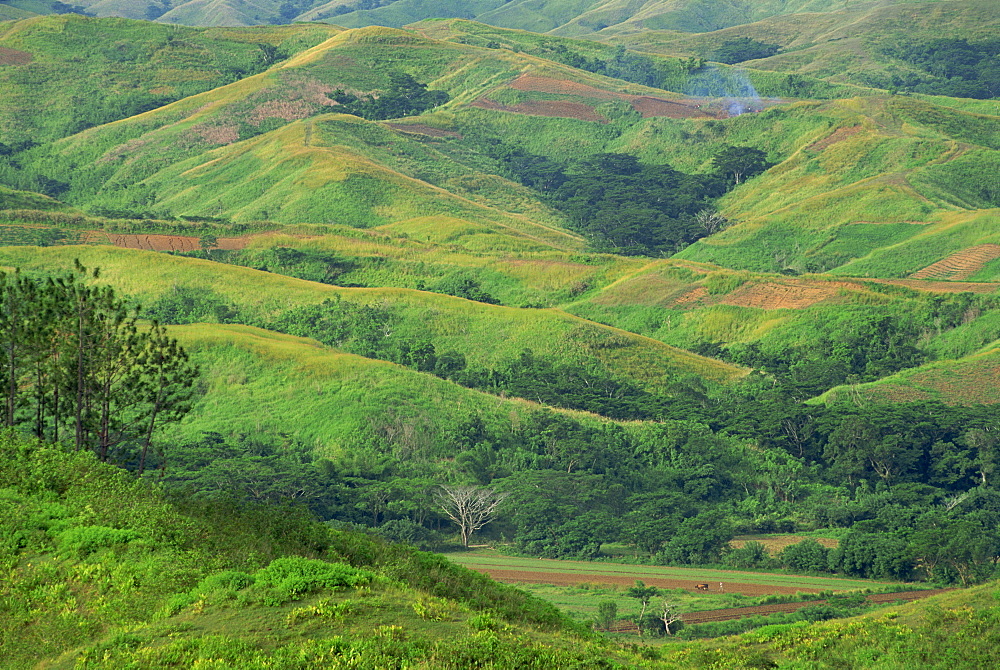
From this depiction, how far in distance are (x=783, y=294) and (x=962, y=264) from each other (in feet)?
56.7

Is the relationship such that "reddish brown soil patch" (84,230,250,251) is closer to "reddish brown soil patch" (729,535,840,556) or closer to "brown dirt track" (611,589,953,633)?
"reddish brown soil patch" (729,535,840,556)

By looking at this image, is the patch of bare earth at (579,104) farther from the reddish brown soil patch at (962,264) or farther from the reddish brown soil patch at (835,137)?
the reddish brown soil patch at (962,264)

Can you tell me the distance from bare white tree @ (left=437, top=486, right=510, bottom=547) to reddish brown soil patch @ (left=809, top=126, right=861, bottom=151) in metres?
78.9

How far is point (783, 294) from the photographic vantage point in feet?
264

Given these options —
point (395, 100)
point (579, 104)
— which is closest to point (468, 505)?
point (395, 100)

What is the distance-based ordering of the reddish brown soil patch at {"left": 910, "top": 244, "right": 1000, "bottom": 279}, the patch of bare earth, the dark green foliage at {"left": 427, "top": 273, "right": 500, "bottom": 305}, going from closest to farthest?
the dark green foliage at {"left": 427, "top": 273, "right": 500, "bottom": 305}
the reddish brown soil patch at {"left": 910, "top": 244, "right": 1000, "bottom": 279}
the patch of bare earth

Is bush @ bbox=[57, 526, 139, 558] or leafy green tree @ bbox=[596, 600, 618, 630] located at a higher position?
bush @ bbox=[57, 526, 139, 558]

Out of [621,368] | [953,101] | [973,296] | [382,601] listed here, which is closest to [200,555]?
[382,601]

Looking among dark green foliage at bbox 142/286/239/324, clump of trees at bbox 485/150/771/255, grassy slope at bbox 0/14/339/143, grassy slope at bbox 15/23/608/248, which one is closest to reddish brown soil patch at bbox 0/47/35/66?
grassy slope at bbox 0/14/339/143

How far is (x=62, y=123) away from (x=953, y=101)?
107 meters

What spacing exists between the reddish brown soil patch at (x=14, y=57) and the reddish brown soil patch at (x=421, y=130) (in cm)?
4530

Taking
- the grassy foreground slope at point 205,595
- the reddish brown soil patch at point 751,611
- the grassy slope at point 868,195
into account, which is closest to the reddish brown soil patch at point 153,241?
the grassy slope at point 868,195

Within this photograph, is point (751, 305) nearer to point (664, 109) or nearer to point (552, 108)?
point (664, 109)

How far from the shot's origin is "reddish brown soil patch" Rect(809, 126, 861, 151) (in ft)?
392
